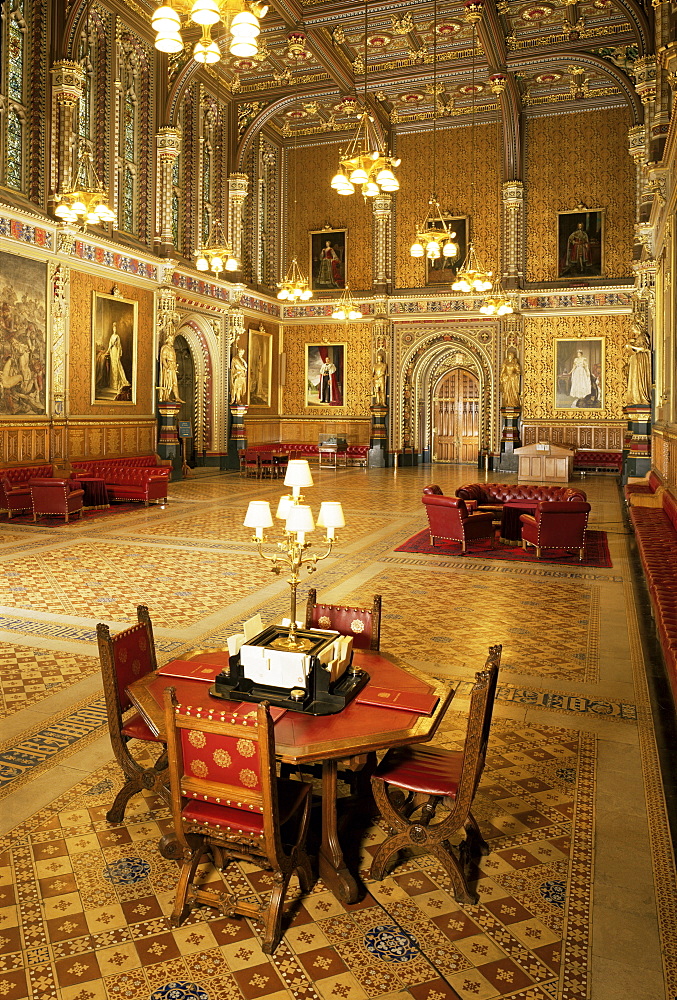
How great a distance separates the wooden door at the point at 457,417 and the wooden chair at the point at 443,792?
918 inches

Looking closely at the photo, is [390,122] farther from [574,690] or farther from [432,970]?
[432,970]

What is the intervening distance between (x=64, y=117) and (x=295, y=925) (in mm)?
15937

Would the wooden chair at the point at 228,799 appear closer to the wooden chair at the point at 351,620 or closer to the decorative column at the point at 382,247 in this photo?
the wooden chair at the point at 351,620

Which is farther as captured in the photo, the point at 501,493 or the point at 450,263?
the point at 450,263

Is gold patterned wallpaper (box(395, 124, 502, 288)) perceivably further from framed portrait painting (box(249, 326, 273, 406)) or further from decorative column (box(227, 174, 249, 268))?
decorative column (box(227, 174, 249, 268))

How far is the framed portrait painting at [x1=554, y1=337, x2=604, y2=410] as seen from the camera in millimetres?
22234

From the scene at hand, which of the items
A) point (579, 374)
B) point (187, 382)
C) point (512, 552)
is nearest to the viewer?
point (512, 552)

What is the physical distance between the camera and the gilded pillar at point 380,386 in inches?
962

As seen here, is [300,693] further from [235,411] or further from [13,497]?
[235,411]

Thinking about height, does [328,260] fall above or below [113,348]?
above

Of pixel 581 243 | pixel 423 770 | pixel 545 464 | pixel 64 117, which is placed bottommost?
pixel 423 770

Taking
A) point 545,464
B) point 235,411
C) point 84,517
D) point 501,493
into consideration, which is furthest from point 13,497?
point 545,464

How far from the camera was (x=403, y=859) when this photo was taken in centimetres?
321

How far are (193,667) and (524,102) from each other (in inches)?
924
